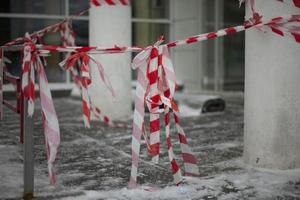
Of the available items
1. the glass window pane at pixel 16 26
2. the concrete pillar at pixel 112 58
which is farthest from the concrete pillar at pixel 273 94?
the glass window pane at pixel 16 26

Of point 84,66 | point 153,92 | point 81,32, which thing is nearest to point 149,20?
point 81,32

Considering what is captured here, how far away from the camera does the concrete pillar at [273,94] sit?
517cm

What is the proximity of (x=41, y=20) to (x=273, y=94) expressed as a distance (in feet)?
36.6

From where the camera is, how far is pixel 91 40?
31.6ft

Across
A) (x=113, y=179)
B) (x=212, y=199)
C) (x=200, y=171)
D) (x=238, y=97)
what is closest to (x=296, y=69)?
(x=200, y=171)

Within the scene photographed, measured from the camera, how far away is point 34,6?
14.9 metres

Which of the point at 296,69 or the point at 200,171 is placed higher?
the point at 296,69

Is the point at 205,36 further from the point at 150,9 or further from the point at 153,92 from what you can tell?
the point at 150,9

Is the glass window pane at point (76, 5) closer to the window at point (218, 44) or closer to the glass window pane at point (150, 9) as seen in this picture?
the glass window pane at point (150, 9)

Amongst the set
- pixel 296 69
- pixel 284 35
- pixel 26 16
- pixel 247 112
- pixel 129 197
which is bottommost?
pixel 129 197

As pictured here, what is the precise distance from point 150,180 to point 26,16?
Result: 11046 millimetres

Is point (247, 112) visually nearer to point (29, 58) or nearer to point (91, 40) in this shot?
point (29, 58)

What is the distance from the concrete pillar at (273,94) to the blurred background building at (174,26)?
10.3 m

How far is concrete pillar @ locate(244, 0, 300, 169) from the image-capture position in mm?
5172
